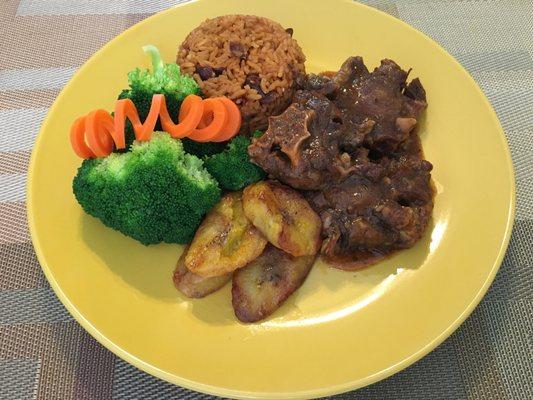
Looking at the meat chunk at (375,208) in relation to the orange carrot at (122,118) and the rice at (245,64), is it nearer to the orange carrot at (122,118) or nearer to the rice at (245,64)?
the rice at (245,64)

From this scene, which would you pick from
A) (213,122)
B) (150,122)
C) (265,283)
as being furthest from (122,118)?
(265,283)

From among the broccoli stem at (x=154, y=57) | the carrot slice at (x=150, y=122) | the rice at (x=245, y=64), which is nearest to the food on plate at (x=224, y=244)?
the carrot slice at (x=150, y=122)

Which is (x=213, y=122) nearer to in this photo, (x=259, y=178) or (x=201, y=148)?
(x=201, y=148)

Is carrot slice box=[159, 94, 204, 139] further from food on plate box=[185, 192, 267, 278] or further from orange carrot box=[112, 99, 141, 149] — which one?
food on plate box=[185, 192, 267, 278]

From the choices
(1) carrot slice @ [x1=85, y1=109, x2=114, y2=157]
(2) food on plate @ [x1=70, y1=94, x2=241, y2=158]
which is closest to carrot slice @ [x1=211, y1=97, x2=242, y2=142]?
(2) food on plate @ [x1=70, y1=94, x2=241, y2=158]

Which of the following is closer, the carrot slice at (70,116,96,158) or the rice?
the carrot slice at (70,116,96,158)

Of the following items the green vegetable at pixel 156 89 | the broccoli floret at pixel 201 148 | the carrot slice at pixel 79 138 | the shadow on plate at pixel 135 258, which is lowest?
the shadow on plate at pixel 135 258

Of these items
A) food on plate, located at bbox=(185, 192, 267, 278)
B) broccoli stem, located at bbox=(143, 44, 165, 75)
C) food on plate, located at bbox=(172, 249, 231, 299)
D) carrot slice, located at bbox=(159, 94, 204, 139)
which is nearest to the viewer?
food on plate, located at bbox=(185, 192, 267, 278)
